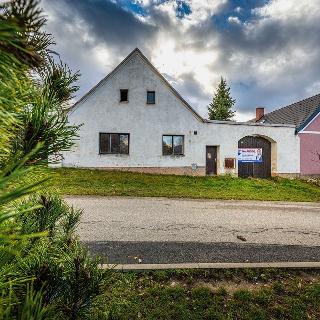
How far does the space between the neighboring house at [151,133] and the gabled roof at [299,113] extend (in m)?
3.68

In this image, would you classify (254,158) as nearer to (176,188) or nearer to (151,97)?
(151,97)

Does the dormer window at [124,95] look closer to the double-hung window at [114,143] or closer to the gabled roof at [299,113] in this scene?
the double-hung window at [114,143]

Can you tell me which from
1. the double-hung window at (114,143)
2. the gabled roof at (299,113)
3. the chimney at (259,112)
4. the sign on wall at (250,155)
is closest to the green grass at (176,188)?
the double-hung window at (114,143)

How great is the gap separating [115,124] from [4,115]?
2070cm

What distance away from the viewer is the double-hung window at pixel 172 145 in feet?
71.9

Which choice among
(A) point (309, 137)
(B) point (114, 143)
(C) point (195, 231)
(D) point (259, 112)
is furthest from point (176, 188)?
(D) point (259, 112)

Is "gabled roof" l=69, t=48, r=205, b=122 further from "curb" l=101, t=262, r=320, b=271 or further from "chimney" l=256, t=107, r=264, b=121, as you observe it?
"curb" l=101, t=262, r=320, b=271

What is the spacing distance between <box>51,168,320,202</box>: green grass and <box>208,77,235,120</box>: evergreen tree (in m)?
26.8

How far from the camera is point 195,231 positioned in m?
7.39

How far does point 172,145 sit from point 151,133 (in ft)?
5.72

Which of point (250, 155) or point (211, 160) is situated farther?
point (250, 155)

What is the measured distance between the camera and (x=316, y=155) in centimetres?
2416

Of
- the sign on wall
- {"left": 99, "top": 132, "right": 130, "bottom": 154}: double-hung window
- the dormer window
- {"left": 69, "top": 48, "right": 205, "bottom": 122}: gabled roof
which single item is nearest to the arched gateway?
the sign on wall

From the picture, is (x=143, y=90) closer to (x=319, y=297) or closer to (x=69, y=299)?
(x=319, y=297)
